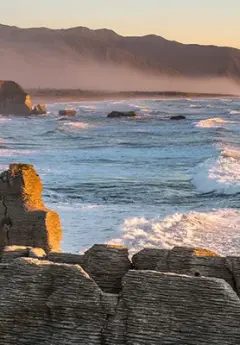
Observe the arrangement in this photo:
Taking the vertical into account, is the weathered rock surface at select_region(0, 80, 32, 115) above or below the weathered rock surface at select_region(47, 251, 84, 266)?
below

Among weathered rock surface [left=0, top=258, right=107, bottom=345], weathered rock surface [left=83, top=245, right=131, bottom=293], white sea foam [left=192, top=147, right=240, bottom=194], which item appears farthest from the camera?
white sea foam [left=192, top=147, right=240, bottom=194]

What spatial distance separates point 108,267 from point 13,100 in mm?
128169

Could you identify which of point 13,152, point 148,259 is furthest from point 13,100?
point 148,259

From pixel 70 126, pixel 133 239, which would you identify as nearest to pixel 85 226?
pixel 133 239

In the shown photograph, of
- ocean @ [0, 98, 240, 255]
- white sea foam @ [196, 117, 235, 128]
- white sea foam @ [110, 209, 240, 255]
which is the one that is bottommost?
white sea foam @ [196, 117, 235, 128]

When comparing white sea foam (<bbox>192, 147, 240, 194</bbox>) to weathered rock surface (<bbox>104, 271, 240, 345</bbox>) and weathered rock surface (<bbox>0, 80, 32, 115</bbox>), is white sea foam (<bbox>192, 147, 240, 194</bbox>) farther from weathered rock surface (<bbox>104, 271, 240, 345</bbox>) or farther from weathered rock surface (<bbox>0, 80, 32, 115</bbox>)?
weathered rock surface (<bbox>0, 80, 32, 115</bbox>)

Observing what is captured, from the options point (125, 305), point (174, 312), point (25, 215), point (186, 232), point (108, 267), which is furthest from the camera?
point (186, 232)

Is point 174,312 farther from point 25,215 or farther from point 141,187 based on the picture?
point 141,187

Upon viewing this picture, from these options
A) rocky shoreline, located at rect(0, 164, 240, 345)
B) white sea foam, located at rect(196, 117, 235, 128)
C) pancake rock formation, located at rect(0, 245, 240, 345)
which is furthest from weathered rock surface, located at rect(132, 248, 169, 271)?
white sea foam, located at rect(196, 117, 235, 128)

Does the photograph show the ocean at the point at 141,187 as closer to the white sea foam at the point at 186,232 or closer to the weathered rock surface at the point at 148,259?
the white sea foam at the point at 186,232

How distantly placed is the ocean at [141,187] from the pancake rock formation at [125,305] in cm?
1123

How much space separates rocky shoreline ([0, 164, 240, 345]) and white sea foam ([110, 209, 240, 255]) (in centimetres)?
1007

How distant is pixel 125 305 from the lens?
8.93 m

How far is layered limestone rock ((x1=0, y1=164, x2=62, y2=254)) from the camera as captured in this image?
580 inches
